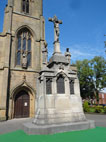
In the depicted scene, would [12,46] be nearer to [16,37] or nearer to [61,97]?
[16,37]

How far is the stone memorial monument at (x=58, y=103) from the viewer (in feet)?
18.9

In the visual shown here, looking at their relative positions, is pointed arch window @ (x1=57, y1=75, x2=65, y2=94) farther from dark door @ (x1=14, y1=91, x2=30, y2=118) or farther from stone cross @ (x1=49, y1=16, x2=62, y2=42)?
dark door @ (x1=14, y1=91, x2=30, y2=118)

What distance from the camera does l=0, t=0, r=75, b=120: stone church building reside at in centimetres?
1420

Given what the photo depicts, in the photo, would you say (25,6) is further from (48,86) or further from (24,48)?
(48,86)

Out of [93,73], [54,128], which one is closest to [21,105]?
[54,128]

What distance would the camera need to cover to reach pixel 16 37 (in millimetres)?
17047

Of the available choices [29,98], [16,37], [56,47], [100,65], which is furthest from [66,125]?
[100,65]

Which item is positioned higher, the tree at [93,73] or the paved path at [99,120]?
the tree at [93,73]

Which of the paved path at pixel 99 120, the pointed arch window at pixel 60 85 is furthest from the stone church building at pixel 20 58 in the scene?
the pointed arch window at pixel 60 85

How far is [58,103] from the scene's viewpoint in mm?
6676

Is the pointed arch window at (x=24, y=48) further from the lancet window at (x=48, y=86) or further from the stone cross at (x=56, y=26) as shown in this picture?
the lancet window at (x=48, y=86)

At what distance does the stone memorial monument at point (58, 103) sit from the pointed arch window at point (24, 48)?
29.7ft

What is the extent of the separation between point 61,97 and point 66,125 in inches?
62.7

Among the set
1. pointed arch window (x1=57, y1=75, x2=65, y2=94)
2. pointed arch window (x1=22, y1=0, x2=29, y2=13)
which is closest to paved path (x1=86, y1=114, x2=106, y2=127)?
pointed arch window (x1=57, y1=75, x2=65, y2=94)
